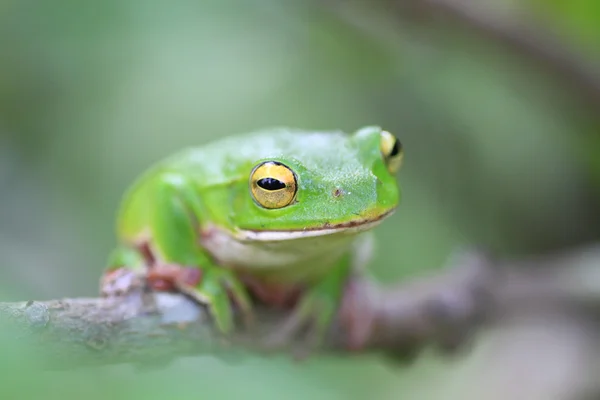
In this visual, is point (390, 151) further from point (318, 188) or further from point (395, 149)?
point (318, 188)

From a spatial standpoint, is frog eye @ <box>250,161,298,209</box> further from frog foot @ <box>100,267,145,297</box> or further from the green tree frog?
frog foot @ <box>100,267,145,297</box>

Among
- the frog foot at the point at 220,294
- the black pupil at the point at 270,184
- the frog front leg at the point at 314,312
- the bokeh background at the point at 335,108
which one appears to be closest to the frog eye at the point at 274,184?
the black pupil at the point at 270,184

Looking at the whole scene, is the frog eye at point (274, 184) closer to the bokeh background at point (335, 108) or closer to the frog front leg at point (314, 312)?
the frog front leg at point (314, 312)

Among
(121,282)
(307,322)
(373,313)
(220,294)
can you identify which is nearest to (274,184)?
(220,294)

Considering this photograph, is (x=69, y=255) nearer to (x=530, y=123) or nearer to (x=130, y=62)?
(x=130, y=62)

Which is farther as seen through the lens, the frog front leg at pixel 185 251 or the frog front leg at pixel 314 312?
the frog front leg at pixel 314 312

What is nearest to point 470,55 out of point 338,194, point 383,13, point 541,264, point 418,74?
point 418,74
